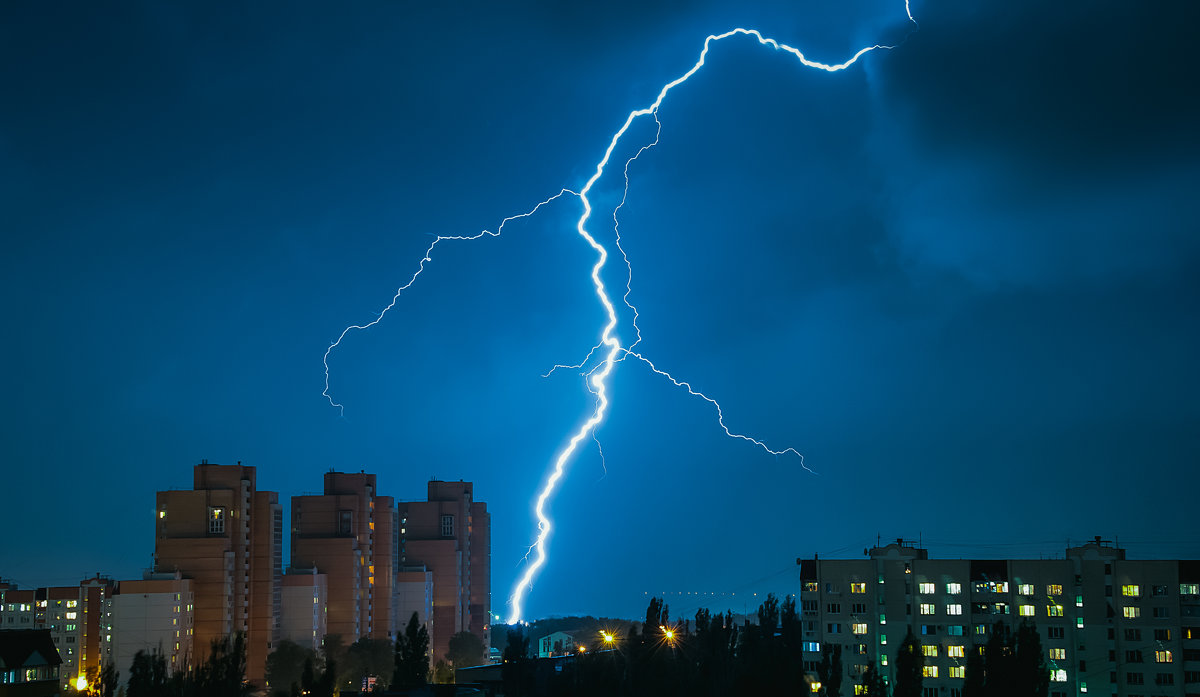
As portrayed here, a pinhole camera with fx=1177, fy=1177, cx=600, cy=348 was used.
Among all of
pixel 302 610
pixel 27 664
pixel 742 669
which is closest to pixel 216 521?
pixel 302 610

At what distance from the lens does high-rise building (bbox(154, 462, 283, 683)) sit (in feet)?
158

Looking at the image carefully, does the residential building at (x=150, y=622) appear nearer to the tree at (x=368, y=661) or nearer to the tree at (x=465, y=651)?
the tree at (x=368, y=661)

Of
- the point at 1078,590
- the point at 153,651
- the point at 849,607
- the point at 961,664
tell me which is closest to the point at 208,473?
the point at 153,651

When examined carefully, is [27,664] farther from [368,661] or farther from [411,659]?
[368,661]

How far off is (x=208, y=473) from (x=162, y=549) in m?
3.63

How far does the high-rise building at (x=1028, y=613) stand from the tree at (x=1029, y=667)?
286cm

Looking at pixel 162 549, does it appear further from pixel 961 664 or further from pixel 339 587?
pixel 961 664

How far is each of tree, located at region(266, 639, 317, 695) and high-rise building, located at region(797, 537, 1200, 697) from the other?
21527mm

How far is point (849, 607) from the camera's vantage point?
1613 inches

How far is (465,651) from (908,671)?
111 feet

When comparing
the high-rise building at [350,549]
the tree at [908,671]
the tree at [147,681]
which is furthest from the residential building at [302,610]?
the tree at [908,671]

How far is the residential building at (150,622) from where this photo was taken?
45531mm

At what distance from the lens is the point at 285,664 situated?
4947 centimetres

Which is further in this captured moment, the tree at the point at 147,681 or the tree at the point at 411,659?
the tree at the point at 411,659
